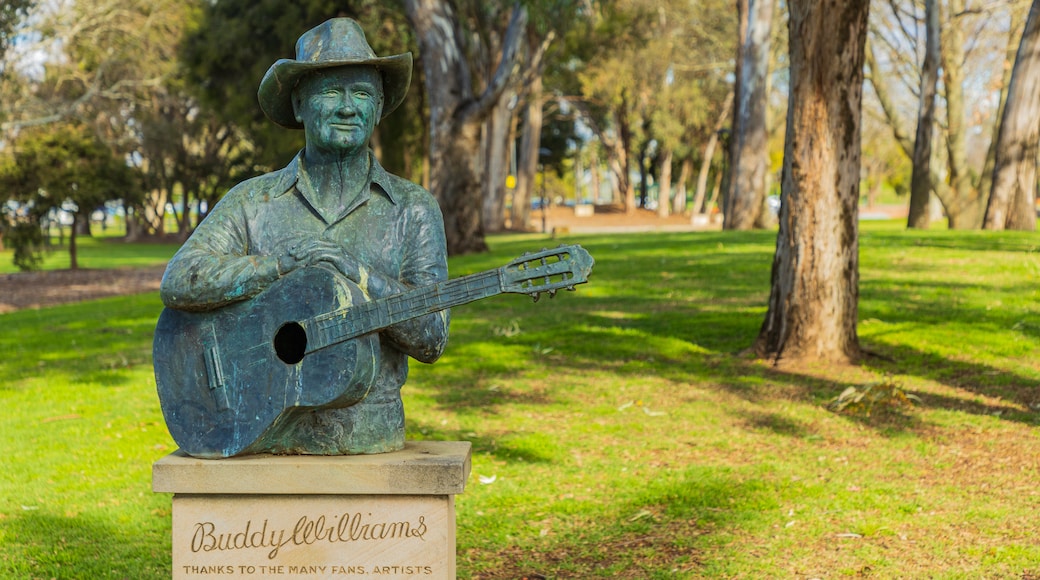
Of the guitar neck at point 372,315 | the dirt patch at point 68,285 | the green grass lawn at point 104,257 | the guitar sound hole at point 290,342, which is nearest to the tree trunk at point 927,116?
the dirt patch at point 68,285

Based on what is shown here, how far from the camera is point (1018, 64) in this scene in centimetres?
1859

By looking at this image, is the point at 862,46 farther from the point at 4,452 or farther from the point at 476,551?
the point at 4,452

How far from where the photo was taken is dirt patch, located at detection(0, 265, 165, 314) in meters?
21.1

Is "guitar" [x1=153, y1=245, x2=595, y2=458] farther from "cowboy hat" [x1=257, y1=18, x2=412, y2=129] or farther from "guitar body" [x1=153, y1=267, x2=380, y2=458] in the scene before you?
A: "cowboy hat" [x1=257, y1=18, x2=412, y2=129]

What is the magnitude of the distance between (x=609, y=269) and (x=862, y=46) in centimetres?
778


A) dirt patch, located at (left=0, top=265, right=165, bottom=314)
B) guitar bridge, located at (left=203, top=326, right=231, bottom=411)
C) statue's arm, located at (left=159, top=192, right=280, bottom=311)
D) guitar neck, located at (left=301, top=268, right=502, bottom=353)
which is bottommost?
dirt patch, located at (left=0, top=265, right=165, bottom=314)

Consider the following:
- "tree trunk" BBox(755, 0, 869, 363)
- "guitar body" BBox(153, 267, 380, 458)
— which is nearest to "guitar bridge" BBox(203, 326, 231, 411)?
"guitar body" BBox(153, 267, 380, 458)

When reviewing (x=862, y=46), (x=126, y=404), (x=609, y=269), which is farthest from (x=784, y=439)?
(x=609, y=269)

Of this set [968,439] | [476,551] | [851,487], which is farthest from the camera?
[968,439]

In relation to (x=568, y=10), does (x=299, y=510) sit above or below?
below

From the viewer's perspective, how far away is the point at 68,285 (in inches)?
957

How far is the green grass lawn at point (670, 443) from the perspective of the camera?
538 cm

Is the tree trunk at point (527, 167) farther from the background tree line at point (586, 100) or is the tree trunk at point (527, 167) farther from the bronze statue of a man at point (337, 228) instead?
the bronze statue of a man at point (337, 228)

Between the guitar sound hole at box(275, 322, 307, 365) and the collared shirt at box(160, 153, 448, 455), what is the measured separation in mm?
262
